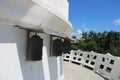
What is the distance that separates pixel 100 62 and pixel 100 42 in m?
11.2

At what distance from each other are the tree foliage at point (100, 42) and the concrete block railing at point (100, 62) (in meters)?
3.36

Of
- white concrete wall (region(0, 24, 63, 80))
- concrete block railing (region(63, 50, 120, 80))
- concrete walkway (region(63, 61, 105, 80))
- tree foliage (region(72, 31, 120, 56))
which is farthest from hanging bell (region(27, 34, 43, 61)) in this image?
tree foliage (region(72, 31, 120, 56))

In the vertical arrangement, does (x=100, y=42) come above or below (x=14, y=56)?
above

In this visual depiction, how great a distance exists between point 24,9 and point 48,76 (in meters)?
2.50

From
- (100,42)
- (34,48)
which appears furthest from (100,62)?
(100,42)

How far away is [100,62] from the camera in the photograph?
37.3 ft

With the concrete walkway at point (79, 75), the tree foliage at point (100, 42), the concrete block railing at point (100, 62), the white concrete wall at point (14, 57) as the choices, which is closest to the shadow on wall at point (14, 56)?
the white concrete wall at point (14, 57)

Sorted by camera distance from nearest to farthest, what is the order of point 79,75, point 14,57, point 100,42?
point 14,57 < point 79,75 < point 100,42

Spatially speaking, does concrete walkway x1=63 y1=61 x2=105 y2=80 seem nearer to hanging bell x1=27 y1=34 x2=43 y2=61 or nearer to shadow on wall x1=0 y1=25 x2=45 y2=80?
hanging bell x1=27 y1=34 x2=43 y2=61

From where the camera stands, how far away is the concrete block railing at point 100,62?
905 cm

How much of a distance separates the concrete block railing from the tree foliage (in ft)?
11.0

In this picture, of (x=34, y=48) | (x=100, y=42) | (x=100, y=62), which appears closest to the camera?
(x=34, y=48)

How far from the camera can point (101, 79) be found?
936 centimetres

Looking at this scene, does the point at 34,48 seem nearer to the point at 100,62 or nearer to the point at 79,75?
the point at 79,75
